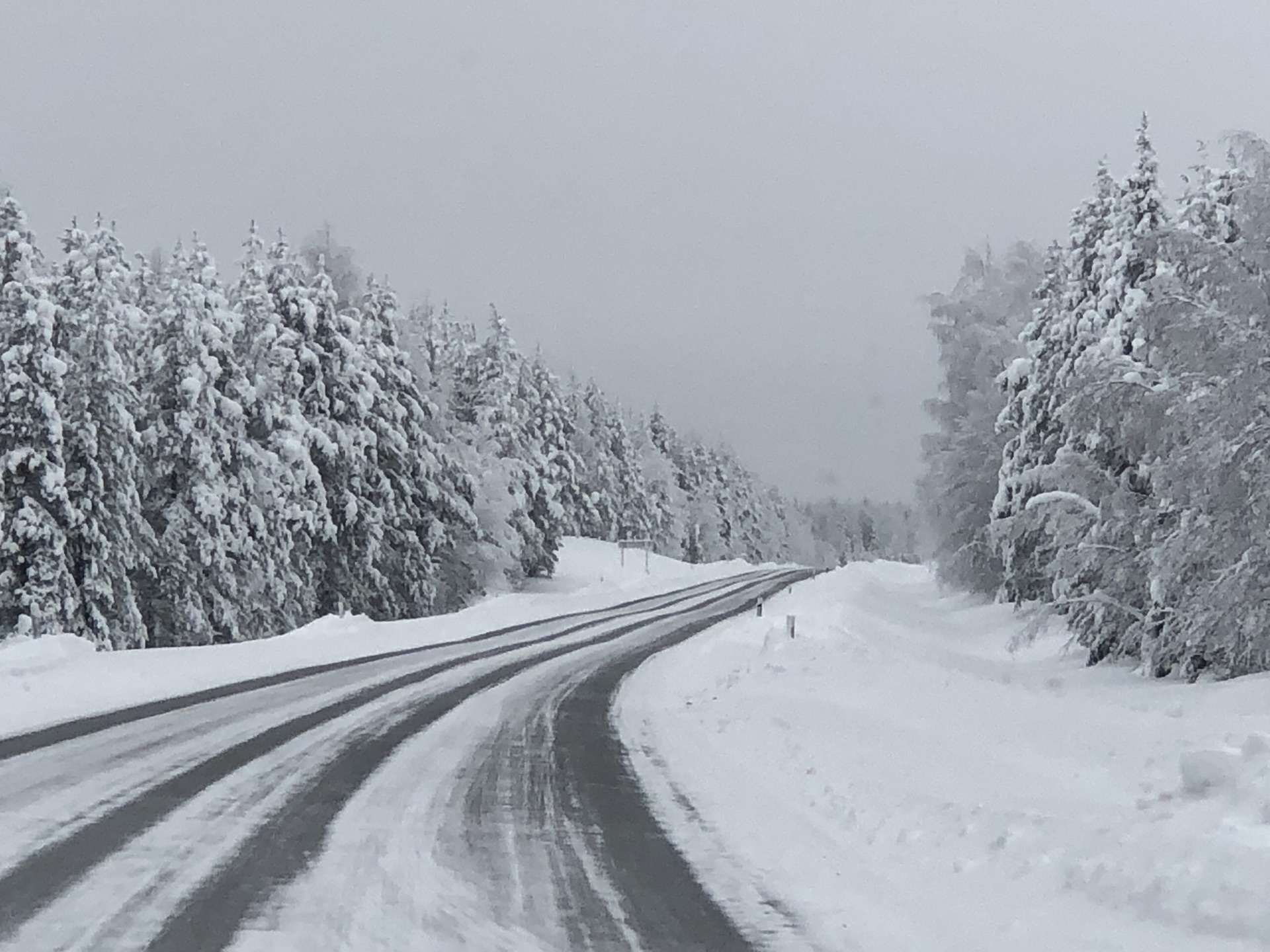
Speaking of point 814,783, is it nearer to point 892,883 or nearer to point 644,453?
point 892,883

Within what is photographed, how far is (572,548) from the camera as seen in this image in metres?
69.2

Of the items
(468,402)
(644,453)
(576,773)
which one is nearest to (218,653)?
(576,773)

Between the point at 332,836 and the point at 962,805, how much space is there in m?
3.97

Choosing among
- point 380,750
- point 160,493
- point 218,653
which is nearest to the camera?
point 380,750

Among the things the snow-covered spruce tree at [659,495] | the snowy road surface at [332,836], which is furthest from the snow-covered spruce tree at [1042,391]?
the snow-covered spruce tree at [659,495]

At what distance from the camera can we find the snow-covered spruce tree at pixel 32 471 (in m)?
Answer: 24.4

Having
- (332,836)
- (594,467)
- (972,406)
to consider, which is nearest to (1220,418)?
(332,836)

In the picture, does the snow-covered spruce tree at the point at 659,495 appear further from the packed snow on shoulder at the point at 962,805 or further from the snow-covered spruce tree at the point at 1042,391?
the packed snow on shoulder at the point at 962,805

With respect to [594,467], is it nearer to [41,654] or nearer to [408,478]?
[408,478]

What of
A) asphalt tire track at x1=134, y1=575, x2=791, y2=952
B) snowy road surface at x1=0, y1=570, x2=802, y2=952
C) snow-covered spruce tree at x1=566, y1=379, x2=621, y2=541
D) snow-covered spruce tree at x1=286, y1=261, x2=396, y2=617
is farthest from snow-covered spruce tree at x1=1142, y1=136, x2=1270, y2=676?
snow-covered spruce tree at x1=566, y1=379, x2=621, y2=541

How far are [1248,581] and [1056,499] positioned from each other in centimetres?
556

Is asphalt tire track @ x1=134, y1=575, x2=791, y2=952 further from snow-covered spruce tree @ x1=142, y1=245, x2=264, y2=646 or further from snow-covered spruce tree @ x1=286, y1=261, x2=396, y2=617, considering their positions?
snow-covered spruce tree @ x1=286, y1=261, x2=396, y2=617

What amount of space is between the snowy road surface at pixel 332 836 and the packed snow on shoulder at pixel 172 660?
2.77 ft

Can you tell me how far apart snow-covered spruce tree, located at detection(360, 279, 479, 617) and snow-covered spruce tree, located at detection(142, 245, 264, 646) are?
5.64 meters
